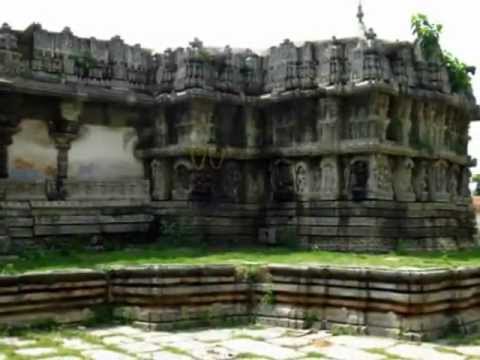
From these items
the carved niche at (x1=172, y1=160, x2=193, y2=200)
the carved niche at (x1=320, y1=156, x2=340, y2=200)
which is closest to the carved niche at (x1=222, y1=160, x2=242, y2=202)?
the carved niche at (x1=172, y1=160, x2=193, y2=200)

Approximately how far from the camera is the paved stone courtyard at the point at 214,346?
24.9 ft

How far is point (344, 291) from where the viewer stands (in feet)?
30.2

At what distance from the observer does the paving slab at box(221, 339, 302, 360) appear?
7688mm

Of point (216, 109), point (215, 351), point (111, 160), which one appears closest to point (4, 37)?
point (111, 160)

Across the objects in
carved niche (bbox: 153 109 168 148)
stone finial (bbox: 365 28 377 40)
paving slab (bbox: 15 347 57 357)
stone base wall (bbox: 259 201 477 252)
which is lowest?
paving slab (bbox: 15 347 57 357)

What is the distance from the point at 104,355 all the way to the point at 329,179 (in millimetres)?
7904

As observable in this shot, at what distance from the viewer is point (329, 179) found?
14.3 metres

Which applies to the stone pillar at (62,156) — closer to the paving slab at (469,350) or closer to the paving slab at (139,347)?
the paving slab at (139,347)

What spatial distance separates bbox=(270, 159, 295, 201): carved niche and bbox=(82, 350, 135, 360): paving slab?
8.01 m

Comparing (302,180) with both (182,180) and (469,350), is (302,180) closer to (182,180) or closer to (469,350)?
(182,180)

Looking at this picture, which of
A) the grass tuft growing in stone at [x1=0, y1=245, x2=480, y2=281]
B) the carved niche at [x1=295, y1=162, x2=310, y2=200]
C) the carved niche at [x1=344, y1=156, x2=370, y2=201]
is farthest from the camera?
the carved niche at [x1=295, y1=162, x2=310, y2=200]

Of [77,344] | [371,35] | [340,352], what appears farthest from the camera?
[371,35]

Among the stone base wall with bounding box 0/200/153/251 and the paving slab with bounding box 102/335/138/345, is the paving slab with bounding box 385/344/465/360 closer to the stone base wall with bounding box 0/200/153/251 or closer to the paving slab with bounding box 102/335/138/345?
the paving slab with bounding box 102/335/138/345

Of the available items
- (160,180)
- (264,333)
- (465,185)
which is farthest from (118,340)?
(465,185)
